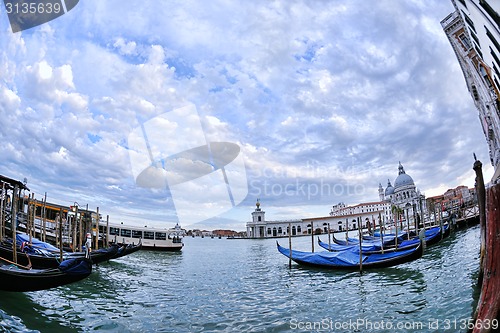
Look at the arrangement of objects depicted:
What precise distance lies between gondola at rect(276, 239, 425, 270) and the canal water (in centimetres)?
36

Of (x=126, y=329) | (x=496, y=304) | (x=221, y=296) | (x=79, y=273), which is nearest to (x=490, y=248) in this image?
(x=496, y=304)

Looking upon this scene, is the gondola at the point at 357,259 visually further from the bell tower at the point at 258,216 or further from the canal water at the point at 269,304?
the bell tower at the point at 258,216

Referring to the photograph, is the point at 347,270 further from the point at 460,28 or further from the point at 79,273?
the point at 460,28

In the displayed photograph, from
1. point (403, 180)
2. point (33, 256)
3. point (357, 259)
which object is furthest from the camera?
point (403, 180)

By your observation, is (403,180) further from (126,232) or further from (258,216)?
(126,232)

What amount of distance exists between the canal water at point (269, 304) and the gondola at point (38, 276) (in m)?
0.45

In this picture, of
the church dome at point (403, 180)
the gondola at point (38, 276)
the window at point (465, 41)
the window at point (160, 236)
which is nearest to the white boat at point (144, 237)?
the window at point (160, 236)

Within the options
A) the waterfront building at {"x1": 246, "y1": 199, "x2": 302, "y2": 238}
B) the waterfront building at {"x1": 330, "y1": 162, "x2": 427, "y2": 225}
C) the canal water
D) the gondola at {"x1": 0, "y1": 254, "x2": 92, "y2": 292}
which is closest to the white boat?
the canal water

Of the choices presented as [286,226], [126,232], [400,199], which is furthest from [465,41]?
[286,226]

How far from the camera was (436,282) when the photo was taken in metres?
8.18

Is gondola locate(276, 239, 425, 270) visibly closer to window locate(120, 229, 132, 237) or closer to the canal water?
the canal water

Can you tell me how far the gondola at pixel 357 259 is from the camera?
1036 centimetres

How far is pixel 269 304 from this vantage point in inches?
299

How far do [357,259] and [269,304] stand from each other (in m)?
5.40
